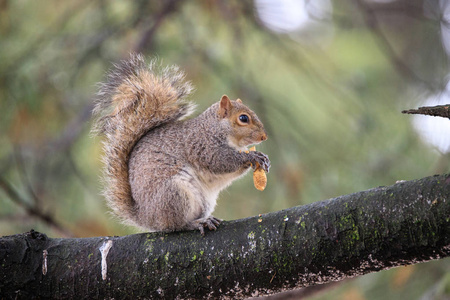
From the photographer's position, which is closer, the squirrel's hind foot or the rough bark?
the rough bark

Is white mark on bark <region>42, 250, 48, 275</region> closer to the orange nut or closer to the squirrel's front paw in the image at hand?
the orange nut

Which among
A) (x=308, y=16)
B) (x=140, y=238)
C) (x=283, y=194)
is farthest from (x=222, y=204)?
(x=140, y=238)

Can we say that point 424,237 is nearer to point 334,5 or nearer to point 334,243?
point 334,243

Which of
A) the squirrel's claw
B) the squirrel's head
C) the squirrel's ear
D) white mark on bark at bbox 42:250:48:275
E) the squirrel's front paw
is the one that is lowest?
white mark on bark at bbox 42:250:48:275

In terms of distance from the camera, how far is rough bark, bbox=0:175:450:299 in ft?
3.92

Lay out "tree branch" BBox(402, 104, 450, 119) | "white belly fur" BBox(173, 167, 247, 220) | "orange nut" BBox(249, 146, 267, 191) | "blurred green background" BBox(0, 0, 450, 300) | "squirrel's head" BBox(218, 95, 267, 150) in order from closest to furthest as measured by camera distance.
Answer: "tree branch" BBox(402, 104, 450, 119) → "white belly fur" BBox(173, 167, 247, 220) → "orange nut" BBox(249, 146, 267, 191) → "squirrel's head" BBox(218, 95, 267, 150) → "blurred green background" BBox(0, 0, 450, 300)

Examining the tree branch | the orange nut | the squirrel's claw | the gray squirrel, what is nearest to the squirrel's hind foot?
the squirrel's claw

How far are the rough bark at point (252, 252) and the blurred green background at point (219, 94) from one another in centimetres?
87

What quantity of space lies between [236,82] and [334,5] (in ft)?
3.10

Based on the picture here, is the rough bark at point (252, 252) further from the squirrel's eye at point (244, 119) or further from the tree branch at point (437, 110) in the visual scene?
the squirrel's eye at point (244, 119)

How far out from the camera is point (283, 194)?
2.99m

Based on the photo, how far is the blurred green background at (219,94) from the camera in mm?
2549

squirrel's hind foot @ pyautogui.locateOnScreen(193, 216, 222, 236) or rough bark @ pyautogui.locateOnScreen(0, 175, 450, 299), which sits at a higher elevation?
squirrel's hind foot @ pyautogui.locateOnScreen(193, 216, 222, 236)

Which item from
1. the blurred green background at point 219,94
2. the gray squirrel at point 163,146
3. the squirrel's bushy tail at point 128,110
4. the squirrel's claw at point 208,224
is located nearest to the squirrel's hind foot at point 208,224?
the squirrel's claw at point 208,224
